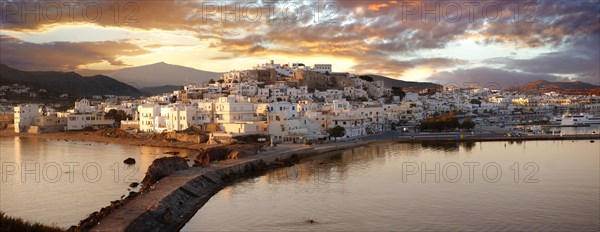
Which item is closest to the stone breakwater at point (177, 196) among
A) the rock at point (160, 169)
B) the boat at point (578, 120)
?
the rock at point (160, 169)

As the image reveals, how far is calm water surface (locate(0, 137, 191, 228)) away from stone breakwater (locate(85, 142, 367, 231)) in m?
1.33

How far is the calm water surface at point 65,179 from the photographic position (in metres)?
12.7

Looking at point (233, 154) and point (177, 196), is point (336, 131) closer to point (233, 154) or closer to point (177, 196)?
point (233, 154)

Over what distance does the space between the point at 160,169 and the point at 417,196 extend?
23.5ft

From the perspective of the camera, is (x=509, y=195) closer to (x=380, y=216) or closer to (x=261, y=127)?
(x=380, y=216)

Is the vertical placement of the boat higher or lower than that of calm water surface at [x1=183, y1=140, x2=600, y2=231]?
higher

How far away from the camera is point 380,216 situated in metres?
12.0

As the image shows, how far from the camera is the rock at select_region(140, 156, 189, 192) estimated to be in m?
14.9

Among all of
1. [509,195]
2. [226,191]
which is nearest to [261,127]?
[226,191]

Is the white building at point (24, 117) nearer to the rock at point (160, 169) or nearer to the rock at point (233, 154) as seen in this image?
the rock at point (233, 154)

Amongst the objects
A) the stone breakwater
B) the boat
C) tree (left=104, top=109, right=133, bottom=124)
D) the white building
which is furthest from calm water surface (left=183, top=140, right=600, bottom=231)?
the white building

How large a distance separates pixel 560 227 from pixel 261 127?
1833 cm

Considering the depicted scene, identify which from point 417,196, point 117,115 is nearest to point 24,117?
point 117,115

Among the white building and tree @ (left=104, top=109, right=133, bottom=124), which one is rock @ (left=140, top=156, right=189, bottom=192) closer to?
tree @ (left=104, top=109, right=133, bottom=124)
